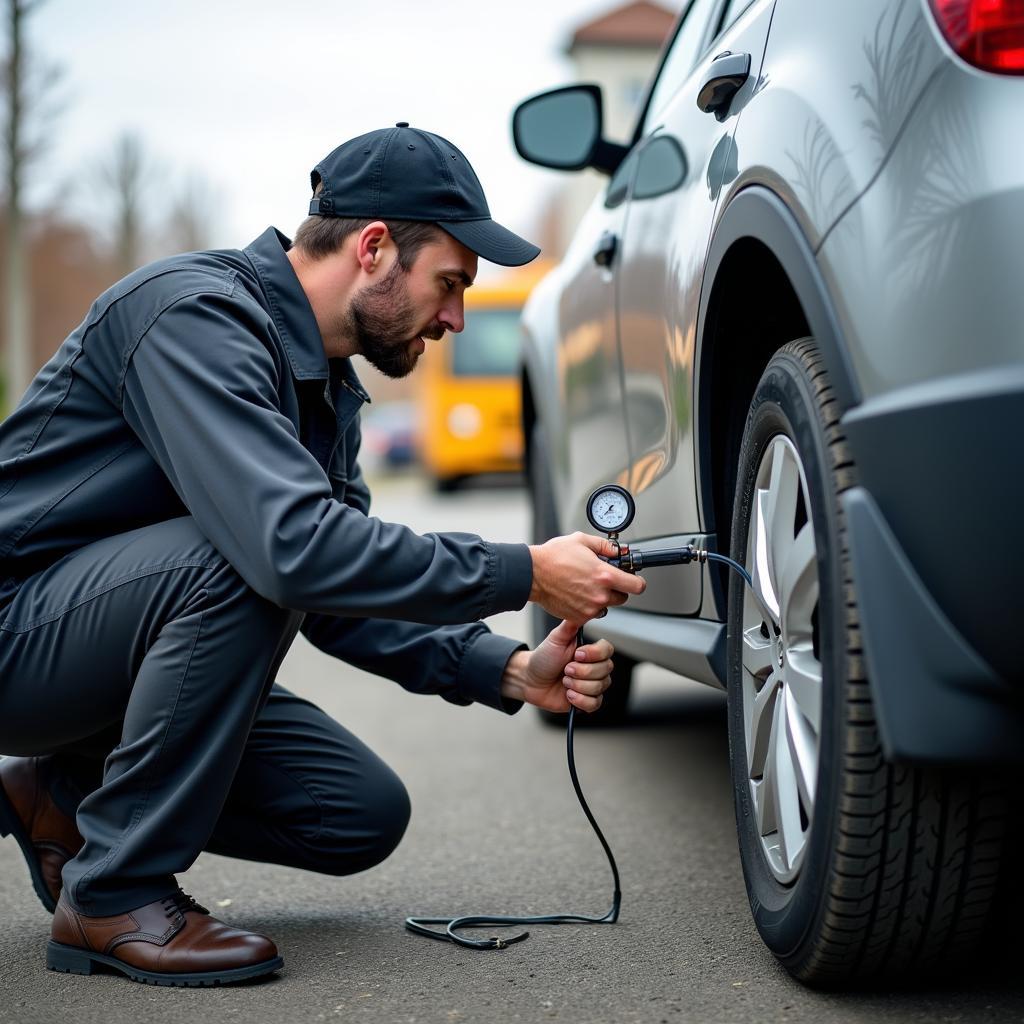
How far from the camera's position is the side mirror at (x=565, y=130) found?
133 inches

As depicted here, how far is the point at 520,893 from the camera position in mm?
2494

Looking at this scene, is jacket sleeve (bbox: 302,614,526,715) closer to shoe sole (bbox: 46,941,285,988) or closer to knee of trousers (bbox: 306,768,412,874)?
knee of trousers (bbox: 306,768,412,874)

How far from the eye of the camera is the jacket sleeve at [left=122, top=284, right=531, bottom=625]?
1932mm

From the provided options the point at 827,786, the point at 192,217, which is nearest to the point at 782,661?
the point at 827,786

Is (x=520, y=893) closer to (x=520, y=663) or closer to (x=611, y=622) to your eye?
(x=520, y=663)

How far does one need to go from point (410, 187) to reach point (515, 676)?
845 mm

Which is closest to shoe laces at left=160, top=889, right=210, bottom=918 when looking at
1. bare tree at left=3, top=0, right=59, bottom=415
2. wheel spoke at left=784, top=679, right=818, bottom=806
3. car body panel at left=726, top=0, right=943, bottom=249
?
wheel spoke at left=784, top=679, right=818, bottom=806

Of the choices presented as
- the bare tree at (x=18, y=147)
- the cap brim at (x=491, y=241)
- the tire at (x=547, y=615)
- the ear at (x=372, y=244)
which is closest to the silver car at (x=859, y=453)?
the cap brim at (x=491, y=241)

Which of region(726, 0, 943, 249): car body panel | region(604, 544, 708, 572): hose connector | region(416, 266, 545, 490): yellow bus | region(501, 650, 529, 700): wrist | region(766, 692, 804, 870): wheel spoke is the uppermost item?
region(726, 0, 943, 249): car body panel

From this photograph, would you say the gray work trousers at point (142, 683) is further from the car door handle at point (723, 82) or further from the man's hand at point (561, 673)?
the car door handle at point (723, 82)

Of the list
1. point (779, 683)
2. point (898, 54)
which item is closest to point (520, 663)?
point (779, 683)

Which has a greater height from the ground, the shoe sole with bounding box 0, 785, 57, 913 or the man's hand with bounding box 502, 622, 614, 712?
the man's hand with bounding box 502, 622, 614, 712

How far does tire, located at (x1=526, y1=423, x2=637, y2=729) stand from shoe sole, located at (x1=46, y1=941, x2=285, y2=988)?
186 centimetres

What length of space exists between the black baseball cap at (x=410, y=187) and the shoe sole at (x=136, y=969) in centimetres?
116
